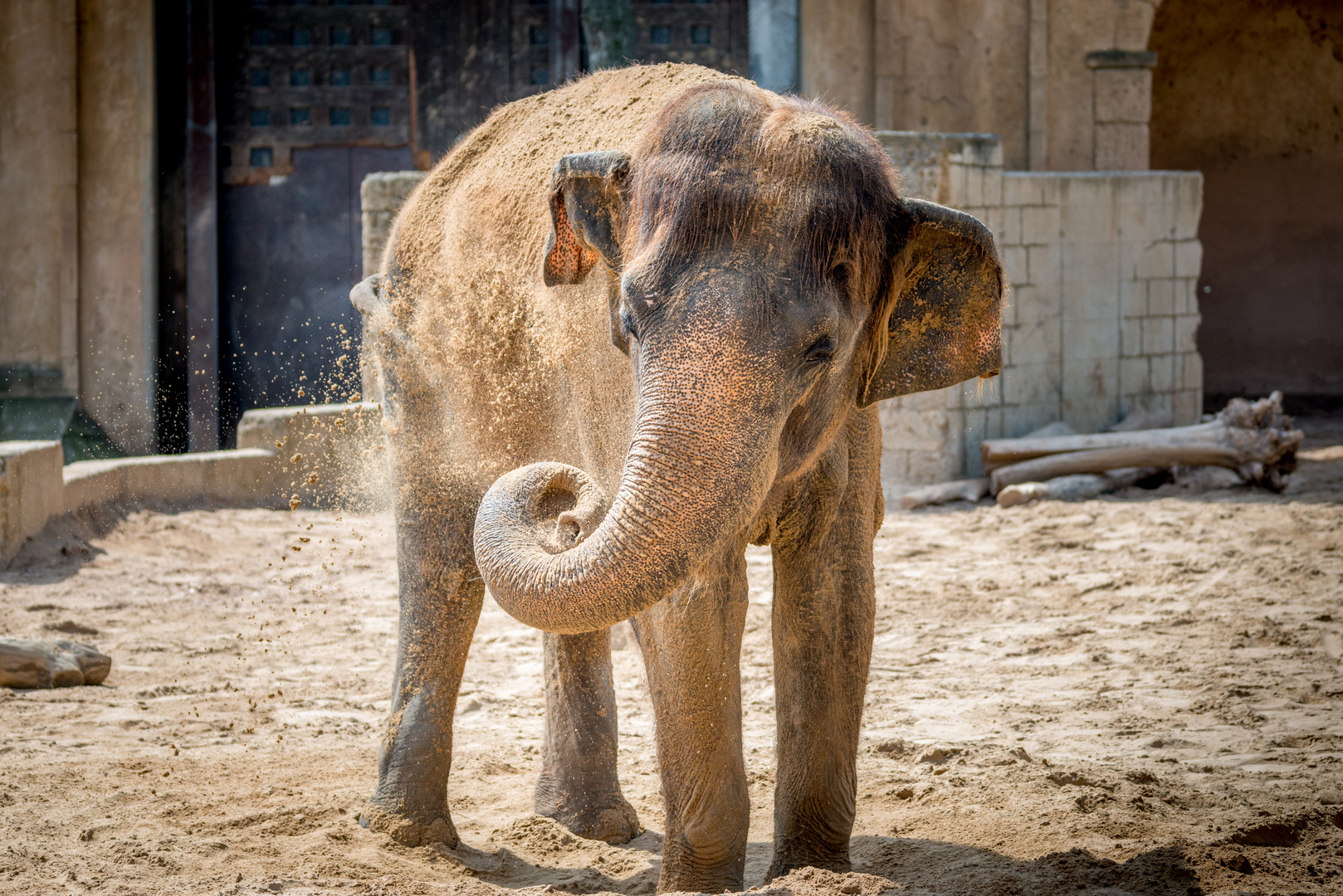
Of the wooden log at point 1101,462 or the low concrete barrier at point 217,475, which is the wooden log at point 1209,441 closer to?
the wooden log at point 1101,462

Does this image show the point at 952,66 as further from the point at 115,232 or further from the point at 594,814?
the point at 594,814

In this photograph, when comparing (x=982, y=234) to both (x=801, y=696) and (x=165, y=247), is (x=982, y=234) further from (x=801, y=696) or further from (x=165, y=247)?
(x=165, y=247)

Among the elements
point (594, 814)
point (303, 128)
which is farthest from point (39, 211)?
point (594, 814)

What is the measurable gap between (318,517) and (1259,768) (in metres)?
6.91

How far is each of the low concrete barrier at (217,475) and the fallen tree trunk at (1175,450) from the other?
4.49m

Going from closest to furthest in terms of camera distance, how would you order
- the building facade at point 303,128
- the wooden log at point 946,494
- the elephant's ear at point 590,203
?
1. the elephant's ear at point 590,203
2. the wooden log at point 946,494
3. the building facade at point 303,128

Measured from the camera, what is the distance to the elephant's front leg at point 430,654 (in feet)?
13.7

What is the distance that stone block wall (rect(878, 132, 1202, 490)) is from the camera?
10297mm

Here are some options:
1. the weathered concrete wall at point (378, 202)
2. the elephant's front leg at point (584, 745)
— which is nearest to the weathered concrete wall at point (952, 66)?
the weathered concrete wall at point (378, 202)

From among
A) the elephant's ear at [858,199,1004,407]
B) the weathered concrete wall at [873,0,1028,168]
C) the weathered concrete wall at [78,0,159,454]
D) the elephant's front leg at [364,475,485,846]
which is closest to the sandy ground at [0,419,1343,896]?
the elephant's front leg at [364,475,485,846]

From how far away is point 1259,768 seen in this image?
438 cm

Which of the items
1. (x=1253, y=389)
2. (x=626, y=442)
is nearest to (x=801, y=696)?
(x=626, y=442)

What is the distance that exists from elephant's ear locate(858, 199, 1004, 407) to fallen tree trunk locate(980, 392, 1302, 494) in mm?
6860

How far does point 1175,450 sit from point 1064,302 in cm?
162
